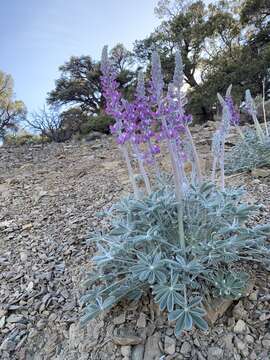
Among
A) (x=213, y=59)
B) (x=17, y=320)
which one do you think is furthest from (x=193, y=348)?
(x=213, y=59)

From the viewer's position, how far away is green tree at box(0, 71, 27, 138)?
1462 cm

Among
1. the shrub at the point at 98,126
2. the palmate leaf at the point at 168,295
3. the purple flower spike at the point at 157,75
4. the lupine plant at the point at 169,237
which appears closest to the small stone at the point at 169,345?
the lupine plant at the point at 169,237

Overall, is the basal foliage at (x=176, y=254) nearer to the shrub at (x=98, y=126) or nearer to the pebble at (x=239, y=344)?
the pebble at (x=239, y=344)

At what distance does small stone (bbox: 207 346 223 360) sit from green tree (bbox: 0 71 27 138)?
574 inches

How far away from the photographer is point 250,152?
10.8ft

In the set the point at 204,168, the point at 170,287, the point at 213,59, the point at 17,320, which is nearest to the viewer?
the point at 170,287

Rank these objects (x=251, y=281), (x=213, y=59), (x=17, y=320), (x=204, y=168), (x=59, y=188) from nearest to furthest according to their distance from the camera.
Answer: (x=251, y=281)
(x=17, y=320)
(x=204, y=168)
(x=59, y=188)
(x=213, y=59)

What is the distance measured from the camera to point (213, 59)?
11.4 meters

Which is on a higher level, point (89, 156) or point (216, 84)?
point (216, 84)

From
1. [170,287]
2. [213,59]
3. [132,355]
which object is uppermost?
[213,59]

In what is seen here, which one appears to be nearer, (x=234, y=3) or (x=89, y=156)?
(x=89, y=156)

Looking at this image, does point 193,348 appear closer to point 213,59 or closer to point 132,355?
point 132,355

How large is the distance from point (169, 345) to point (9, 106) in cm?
1555

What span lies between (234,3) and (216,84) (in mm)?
4126
